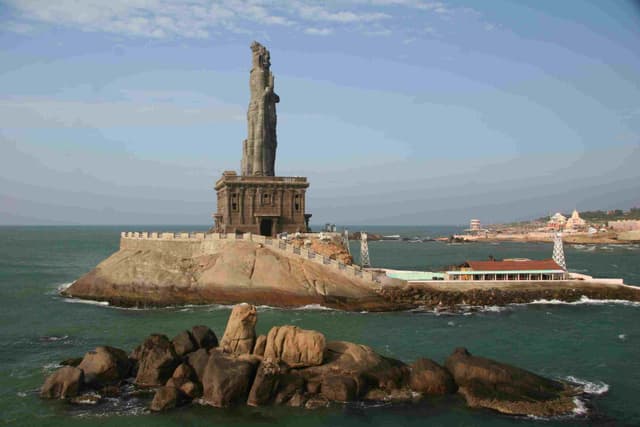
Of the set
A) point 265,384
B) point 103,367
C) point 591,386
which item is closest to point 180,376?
point 103,367

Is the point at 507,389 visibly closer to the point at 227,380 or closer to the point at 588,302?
the point at 227,380

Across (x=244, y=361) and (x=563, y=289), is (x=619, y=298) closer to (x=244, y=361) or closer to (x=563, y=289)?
(x=563, y=289)

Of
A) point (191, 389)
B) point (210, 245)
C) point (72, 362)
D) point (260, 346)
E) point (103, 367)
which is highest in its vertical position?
point (210, 245)

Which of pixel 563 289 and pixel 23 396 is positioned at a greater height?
pixel 563 289

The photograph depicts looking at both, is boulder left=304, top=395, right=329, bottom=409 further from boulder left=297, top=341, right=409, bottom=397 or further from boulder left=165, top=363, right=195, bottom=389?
boulder left=165, top=363, right=195, bottom=389

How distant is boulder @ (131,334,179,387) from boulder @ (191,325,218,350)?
130 centimetres

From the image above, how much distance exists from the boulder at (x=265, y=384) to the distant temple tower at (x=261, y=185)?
32.2 meters

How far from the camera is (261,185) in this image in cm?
5466

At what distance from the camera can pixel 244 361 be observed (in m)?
22.3

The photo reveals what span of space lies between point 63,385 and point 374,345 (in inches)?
575

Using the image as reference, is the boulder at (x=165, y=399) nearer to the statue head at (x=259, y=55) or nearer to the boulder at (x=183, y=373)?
the boulder at (x=183, y=373)

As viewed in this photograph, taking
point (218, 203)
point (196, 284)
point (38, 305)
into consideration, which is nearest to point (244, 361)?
point (196, 284)

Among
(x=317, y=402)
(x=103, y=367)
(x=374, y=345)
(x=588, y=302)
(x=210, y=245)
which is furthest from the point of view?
(x=210, y=245)

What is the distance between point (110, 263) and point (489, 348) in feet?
106
